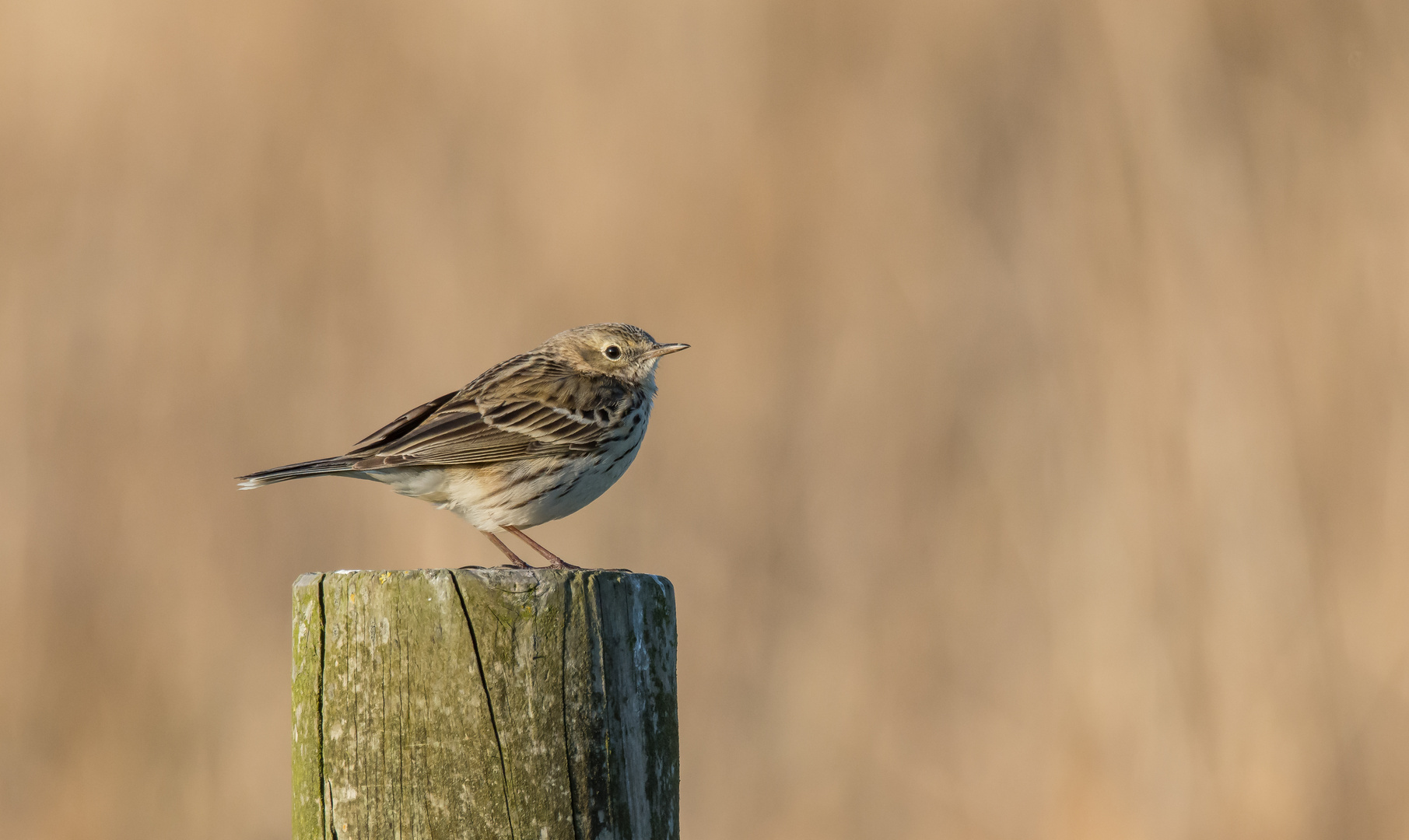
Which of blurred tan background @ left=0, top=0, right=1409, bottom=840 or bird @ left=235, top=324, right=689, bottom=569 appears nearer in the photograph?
bird @ left=235, top=324, right=689, bottom=569

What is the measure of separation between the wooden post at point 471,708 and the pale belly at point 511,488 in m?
2.21

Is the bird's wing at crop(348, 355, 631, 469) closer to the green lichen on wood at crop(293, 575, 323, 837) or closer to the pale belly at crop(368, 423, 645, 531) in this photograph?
the pale belly at crop(368, 423, 645, 531)

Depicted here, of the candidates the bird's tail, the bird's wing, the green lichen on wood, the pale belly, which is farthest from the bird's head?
the green lichen on wood

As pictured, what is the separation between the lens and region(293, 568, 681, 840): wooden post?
2.87m

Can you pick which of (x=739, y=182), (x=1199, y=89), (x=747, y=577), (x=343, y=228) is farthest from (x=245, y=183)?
(x=1199, y=89)

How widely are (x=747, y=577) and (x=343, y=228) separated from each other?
3.27 m

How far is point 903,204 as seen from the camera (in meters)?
9.05

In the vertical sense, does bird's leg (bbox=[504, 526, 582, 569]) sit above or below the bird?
below

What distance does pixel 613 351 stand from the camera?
20.3ft

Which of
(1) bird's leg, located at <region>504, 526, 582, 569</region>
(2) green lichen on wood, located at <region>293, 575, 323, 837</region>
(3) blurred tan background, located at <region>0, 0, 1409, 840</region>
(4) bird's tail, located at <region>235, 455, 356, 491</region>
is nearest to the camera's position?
(2) green lichen on wood, located at <region>293, 575, 323, 837</region>

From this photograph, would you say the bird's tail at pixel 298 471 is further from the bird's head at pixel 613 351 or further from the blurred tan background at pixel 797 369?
the blurred tan background at pixel 797 369

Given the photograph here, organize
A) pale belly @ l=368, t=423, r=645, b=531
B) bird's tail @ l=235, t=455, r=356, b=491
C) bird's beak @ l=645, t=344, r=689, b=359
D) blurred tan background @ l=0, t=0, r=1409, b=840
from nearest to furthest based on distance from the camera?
bird's tail @ l=235, t=455, r=356, b=491
pale belly @ l=368, t=423, r=645, b=531
bird's beak @ l=645, t=344, r=689, b=359
blurred tan background @ l=0, t=0, r=1409, b=840

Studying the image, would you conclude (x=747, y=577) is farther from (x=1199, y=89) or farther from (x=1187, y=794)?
(x=1199, y=89)

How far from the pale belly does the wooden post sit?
221 cm
